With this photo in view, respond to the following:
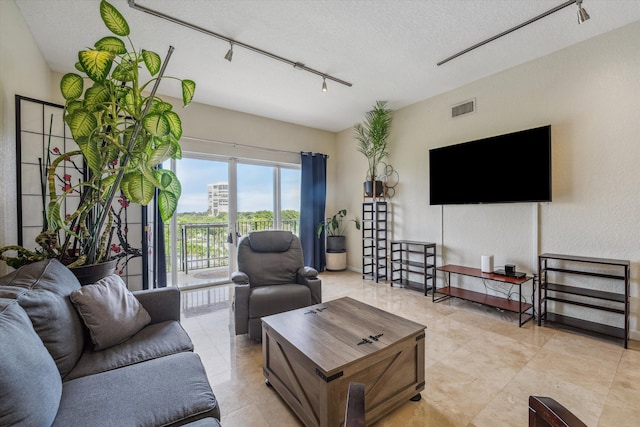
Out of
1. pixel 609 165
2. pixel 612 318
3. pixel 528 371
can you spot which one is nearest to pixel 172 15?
pixel 528 371

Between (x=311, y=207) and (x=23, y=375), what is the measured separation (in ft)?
14.2

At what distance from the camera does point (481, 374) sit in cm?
194

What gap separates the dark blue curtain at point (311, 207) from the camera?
5.03 metres

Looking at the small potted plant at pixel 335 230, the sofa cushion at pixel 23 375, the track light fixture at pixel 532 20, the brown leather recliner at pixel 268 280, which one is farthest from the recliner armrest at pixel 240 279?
the track light fixture at pixel 532 20

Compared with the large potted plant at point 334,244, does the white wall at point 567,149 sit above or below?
above

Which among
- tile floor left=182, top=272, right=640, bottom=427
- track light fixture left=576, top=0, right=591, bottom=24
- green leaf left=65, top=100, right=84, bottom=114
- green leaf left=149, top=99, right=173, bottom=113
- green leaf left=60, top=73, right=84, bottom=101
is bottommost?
tile floor left=182, top=272, right=640, bottom=427

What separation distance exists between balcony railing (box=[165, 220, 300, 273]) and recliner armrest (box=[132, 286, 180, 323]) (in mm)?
2361

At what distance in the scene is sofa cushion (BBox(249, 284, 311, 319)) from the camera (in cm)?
244

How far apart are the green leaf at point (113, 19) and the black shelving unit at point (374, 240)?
3.57m

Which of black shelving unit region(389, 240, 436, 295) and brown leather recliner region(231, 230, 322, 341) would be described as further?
black shelving unit region(389, 240, 436, 295)

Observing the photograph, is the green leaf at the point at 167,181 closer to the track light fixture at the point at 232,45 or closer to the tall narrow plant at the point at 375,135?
the track light fixture at the point at 232,45

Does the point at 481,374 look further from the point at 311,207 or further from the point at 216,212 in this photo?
the point at 216,212

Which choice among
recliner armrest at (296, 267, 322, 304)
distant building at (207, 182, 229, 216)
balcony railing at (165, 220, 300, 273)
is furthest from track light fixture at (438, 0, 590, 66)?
balcony railing at (165, 220, 300, 273)

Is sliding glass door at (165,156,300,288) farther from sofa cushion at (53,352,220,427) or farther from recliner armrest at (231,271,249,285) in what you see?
sofa cushion at (53,352,220,427)
